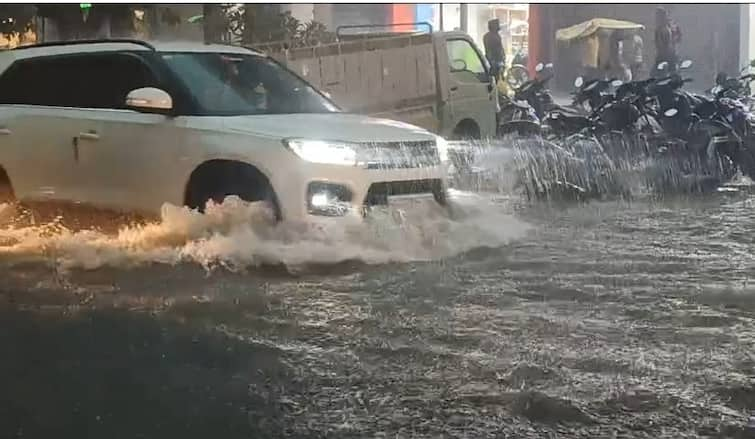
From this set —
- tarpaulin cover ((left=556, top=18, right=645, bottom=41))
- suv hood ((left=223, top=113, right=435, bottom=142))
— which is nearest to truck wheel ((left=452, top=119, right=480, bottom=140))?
tarpaulin cover ((left=556, top=18, right=645, bottom=41))

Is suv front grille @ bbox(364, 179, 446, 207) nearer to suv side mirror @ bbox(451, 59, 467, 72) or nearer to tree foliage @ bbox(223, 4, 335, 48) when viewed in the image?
tree foliage @ bbox(223, 4, 335, 48)

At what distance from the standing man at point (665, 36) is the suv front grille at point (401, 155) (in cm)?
719

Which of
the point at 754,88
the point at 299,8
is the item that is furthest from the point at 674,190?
the point at 299,8

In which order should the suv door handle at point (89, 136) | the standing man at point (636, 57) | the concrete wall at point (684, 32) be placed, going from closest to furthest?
the suv door handle at point (89, 136)
the standing man at point (636, 57)
the concrete wall at point (684, 32)

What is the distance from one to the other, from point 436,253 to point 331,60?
3584 mm


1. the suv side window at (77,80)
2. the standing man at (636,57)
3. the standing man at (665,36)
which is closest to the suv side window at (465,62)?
the standing man at (636,57)

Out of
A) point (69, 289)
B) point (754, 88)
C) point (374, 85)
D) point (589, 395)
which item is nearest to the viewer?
point (589, 395)

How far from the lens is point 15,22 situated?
9914mm

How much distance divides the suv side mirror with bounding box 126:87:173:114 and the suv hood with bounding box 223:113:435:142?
42cm

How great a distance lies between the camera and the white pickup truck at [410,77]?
1022 centimetres

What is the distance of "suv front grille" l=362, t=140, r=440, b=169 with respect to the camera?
23.0 feet

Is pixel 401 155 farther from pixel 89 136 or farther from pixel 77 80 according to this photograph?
pixel 77 80

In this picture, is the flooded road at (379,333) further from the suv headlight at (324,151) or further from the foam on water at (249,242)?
the suv headlight at (324,151)

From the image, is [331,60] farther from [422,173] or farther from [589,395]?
[589,395]
